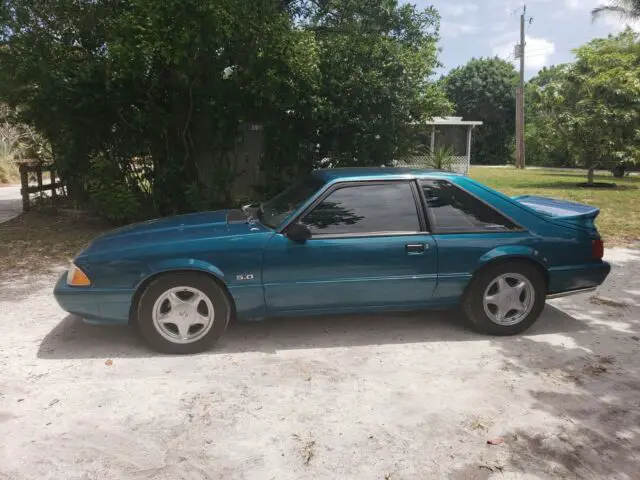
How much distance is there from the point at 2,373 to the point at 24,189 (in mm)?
8459

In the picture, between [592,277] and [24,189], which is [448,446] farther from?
[24,189]

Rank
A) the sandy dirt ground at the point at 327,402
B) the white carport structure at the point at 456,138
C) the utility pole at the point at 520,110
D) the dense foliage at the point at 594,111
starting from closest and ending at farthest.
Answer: the sandy dirt ground at the point at 327,402 < the dense foliage at the point at 594,111 < the white carport structure at the point at 456,138 < the utility pole at the point at 520,110

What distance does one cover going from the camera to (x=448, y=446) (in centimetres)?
288

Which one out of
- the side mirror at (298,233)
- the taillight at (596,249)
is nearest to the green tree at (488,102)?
the taillight at (596,249)

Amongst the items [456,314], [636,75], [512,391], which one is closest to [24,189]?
[456,314]

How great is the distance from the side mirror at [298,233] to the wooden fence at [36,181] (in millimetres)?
8280

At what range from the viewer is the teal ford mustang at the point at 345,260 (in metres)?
3.96

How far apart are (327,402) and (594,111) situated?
17654mm

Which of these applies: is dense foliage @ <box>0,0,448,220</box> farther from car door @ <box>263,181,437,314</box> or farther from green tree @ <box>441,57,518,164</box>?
green tree @ <box>441,57,518,164</box>

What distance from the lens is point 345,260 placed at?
13.5 ft

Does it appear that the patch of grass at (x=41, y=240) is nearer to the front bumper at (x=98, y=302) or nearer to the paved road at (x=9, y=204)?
the paved road at (x=9, y=204)

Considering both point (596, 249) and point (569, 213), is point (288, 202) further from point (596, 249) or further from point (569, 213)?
point (596, 249)

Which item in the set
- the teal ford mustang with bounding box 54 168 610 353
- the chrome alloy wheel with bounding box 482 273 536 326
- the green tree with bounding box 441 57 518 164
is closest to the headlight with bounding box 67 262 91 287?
the teal ford mustang with bounding box 54 168 610 353

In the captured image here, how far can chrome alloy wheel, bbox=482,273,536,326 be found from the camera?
440 cm
